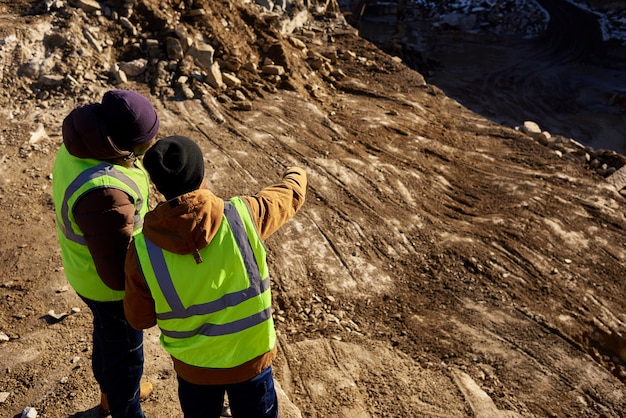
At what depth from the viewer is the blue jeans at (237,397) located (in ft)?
7.57

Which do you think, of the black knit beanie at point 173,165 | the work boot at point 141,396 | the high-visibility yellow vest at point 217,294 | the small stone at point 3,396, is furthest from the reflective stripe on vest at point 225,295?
the small stone at point 3,396

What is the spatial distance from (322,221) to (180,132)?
102 inches

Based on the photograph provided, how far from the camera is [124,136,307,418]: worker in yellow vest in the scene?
194 cm

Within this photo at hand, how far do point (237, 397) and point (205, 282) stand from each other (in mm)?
659

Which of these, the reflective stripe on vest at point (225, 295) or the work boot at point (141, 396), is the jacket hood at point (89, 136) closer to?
the reflective stripe on vest at point (225, 295)

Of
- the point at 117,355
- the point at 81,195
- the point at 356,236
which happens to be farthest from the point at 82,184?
the point at 356,236

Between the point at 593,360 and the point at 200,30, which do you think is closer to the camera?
the point at 593,360

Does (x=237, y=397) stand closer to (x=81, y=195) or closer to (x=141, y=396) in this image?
(x=81, y=195)

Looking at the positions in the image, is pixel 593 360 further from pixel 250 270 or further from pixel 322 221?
pixel 250 270

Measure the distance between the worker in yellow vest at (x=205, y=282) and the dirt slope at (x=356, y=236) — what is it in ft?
4.24

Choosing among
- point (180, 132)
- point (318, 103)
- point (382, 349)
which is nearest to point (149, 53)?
point (180, 132)

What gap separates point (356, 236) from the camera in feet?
20.4

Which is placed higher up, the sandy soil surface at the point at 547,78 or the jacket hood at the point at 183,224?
the jacket hood at the point at 183,224

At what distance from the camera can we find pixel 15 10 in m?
7.96
